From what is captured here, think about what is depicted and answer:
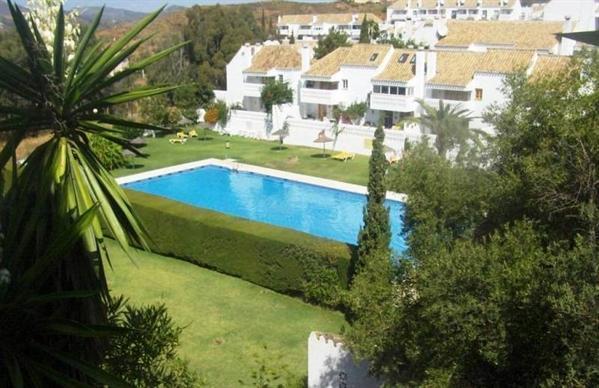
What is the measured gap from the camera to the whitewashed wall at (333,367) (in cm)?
1212

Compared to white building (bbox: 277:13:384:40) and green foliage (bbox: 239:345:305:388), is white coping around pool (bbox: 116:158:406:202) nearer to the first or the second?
green foliage (bbox: 239:345:305:388)

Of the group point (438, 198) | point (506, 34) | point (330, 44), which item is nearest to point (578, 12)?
point (506, 34)

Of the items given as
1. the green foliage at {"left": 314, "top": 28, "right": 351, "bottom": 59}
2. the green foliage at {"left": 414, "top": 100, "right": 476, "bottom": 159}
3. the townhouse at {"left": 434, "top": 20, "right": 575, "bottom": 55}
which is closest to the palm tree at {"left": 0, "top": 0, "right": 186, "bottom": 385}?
the green foliage at {"left": 414, "top": 100, "right": 476, "bottom": 159}

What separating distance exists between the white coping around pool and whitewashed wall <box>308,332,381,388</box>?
58.4 ft

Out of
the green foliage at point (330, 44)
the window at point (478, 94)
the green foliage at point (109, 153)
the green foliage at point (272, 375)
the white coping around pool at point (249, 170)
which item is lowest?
the green foliage at point (272, 375)

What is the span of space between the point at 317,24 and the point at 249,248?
307ft

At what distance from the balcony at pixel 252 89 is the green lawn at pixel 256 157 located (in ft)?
22.3

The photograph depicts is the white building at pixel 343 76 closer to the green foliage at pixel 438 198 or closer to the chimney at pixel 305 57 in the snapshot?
the chimney at pixel 305 57

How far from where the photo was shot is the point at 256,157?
1563 inches

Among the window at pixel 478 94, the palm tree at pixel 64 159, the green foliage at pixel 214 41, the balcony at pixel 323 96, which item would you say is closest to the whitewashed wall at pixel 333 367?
the palm tree at pixel 64 159

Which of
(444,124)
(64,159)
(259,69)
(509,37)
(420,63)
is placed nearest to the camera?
(64,159)

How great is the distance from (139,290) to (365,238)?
6.94 meters

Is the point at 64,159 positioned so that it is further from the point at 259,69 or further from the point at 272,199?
the point at 259,69

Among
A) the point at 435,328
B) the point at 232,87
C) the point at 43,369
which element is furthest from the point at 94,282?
the point at 232,87
